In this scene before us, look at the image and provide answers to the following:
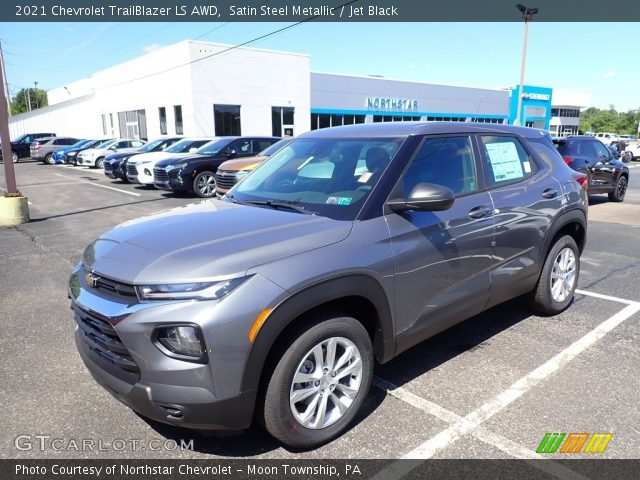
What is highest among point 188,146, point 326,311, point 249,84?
point 249,84

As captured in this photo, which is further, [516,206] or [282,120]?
[282,120]

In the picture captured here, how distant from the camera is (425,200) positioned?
114 inches

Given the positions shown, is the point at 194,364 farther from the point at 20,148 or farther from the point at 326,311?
the point at 20,148

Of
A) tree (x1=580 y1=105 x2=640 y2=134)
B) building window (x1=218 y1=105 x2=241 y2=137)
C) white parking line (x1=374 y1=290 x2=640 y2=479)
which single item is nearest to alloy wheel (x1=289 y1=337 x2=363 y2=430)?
white parking line (x1=374 y1=290 x2=640 y2=479)

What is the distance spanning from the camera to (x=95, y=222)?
9828 millimetres

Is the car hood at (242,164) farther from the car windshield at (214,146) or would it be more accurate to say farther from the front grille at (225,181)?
the car windshield at (214,146)

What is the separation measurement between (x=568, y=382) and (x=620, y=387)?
0.34 meters

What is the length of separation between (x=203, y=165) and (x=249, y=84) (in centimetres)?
1908

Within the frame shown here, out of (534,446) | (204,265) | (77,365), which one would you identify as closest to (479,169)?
(534,446)

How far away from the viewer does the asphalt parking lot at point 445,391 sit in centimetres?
277

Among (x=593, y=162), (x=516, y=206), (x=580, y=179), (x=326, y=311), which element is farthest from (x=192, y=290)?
(x=593, y=162)

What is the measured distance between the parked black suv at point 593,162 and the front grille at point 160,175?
1037 cm

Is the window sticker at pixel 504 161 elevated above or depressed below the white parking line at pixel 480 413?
above

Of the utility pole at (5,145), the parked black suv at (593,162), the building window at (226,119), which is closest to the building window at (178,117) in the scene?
the building window at (226,119)
